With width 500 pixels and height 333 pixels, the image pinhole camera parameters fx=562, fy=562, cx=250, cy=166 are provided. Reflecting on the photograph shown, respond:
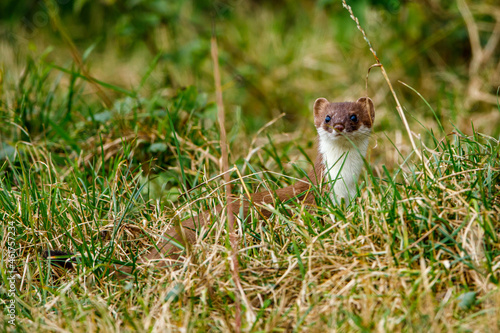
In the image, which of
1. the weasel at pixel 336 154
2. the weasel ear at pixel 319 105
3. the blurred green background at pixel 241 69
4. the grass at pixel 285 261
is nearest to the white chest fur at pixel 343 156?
the weasel at pixel 336 154

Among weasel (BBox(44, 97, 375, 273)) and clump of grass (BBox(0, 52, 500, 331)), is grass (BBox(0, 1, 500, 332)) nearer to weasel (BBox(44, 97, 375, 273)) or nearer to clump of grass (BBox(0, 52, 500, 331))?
clump of grass (BBox(0, 52, 500, 331))

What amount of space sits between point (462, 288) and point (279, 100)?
5.05 metres

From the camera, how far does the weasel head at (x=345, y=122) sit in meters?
4.22

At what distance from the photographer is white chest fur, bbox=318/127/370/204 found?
417 cm

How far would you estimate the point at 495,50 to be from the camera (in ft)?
24.5

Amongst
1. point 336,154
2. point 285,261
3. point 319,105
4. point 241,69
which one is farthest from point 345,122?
point 241,69

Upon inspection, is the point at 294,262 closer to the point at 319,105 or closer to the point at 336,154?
the point at 336,154

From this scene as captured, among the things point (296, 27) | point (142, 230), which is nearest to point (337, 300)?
point (142, 230)

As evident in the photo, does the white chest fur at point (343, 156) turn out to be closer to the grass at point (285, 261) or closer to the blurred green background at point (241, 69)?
the grass at point (285, 261)

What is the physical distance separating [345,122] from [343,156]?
0.91 feet

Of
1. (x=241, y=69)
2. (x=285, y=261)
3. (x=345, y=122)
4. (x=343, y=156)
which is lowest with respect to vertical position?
(x=285, y=261)

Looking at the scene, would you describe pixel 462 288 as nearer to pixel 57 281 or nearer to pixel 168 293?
pixel 168 293

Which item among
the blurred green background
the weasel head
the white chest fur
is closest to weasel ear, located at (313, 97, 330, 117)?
the weasel head

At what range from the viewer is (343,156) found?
14.3ft
